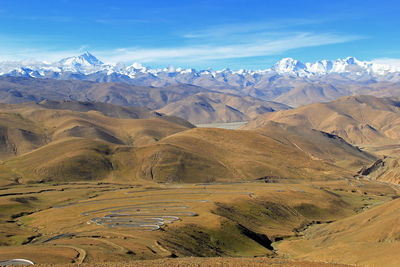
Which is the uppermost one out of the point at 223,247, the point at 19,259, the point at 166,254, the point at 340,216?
the point at 19,259

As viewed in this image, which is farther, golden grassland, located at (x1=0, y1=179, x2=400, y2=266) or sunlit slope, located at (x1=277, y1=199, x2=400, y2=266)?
sunlit slope, located at (x1=277, y1=199, x2=400, y2=266)

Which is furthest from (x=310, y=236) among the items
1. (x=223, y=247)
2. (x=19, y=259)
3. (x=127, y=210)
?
(x=19, y=259)

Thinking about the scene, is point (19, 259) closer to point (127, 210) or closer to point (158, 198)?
point (127, 210)

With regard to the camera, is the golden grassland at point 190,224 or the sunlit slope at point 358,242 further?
the sunlit slope at point 358,242

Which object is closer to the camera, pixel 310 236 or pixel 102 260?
pixel 102 260

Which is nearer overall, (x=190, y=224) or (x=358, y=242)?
(x=358, y=242)

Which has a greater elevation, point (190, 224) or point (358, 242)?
point (190, 224)

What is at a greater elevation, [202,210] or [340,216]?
[202,210]

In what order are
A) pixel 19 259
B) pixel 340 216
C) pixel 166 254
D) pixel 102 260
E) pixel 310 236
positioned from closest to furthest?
pixel 19 259 < pixel 102 260 < pixel 166 254 < pixel 310 236 < pixel 340 216
